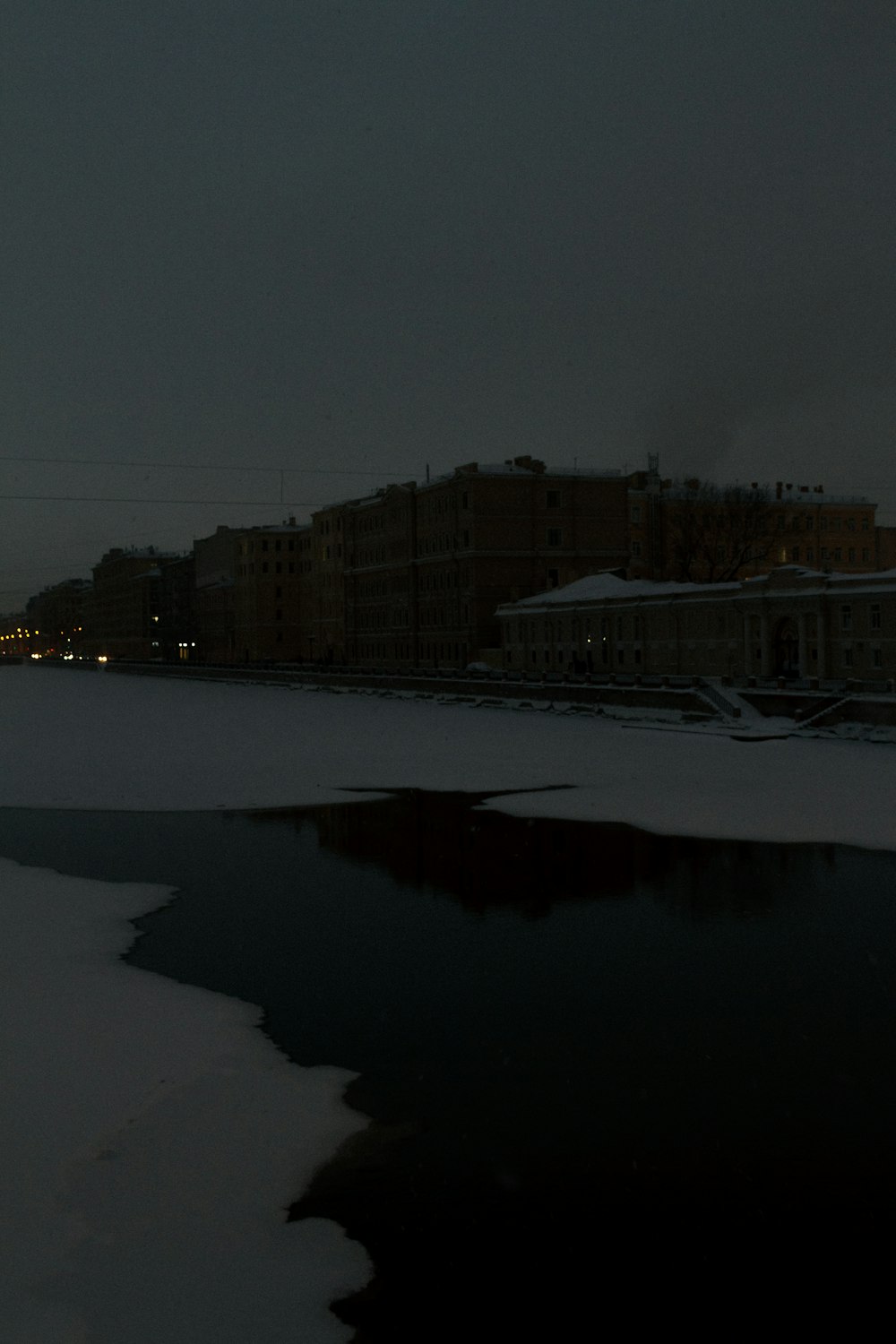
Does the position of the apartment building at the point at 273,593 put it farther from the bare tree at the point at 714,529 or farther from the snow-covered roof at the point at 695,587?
the snow-covered roof at the point at 695,587

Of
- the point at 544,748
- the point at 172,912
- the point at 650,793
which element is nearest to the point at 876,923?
the point at 172,912

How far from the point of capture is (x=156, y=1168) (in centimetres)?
1011

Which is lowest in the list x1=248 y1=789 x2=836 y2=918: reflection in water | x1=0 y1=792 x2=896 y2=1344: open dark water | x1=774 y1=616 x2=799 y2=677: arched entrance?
x1=0 y1=792 x2=896 y2=1344: open dark water

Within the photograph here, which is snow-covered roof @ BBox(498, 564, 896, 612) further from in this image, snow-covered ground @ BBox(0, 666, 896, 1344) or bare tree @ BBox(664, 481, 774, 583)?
snow-covered ground @ BBox(0, 666, 896, 1344)

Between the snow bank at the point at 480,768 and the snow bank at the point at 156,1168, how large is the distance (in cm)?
1567

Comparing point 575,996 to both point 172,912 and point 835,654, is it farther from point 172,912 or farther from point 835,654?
point 835,654

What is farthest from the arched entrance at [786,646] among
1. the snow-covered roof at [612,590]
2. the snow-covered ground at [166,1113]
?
the snow-covered ground at [166,1113]

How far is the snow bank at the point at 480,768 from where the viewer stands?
2962cm

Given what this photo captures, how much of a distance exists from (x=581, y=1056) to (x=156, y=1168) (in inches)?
186

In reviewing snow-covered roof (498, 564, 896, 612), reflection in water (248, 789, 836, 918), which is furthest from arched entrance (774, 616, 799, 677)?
reflection in water (248, 789, 836, 918)

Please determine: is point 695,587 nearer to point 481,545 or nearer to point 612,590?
point 612,590

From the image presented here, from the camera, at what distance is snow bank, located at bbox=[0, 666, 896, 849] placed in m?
29.6

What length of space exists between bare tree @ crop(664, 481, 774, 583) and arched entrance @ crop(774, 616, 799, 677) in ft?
102

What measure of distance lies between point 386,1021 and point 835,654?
48.1 m
